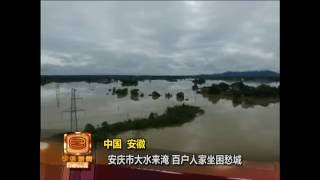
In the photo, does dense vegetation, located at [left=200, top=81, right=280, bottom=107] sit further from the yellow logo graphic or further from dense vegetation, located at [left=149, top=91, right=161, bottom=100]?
the yellow logo graphic

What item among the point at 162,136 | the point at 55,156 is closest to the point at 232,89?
the point at 162,136

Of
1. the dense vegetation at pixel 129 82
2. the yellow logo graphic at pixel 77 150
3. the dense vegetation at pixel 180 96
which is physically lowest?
the yellow logo graphic at pixel 77 150

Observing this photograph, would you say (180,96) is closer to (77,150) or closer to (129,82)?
(129,82)

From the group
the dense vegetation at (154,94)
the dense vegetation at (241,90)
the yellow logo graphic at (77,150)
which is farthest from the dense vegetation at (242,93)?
the yellow logo graphic at (77,150)

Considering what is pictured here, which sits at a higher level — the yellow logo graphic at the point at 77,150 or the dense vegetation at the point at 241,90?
the dense vegetation at the point at 241,90

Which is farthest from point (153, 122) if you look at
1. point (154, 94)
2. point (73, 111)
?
point (73, 111)

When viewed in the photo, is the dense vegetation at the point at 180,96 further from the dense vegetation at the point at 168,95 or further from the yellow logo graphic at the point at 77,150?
the yellow logo graphic at the point at 77,150
